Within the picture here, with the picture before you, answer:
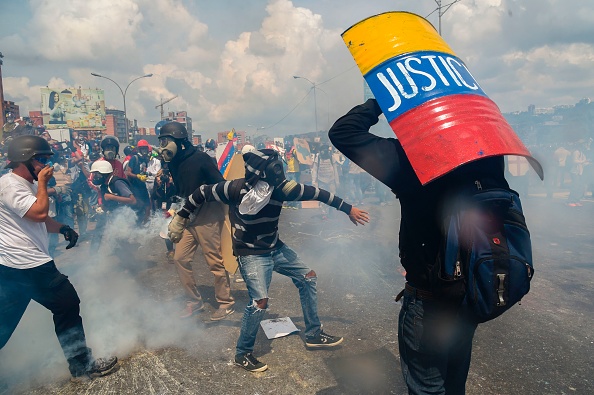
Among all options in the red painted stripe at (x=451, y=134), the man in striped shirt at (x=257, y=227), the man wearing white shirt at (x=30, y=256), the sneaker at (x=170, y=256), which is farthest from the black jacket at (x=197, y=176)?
the red painted stripe at (x=451, y=134)

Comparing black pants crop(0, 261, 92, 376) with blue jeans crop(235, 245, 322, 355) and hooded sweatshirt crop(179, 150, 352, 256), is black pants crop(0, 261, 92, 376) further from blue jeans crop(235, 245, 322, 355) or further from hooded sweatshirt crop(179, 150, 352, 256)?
blue jeans crop(235, 245, 322, 355)

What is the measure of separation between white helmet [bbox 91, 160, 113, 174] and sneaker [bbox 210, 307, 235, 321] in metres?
2.93

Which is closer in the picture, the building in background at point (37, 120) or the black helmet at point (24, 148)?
the black helmet at point (24, 148)

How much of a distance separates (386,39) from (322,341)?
115 inches

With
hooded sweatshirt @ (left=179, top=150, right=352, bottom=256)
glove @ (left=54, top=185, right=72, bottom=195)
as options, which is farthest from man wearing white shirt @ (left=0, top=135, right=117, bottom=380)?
glove @ (left=54, top=185, right=72, bottom=195)

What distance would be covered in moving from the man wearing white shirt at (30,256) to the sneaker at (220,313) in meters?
1.51

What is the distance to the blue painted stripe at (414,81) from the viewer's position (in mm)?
1659

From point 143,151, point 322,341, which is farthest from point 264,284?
point 143,151

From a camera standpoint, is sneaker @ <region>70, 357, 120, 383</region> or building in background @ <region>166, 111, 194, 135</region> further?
building in background @ <region>166, 111, 194, 135</region>

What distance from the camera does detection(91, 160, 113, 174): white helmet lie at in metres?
6.03

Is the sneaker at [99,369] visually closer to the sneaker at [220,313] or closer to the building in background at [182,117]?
the sneaker at [220,313]

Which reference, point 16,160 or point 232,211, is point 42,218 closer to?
point 16,160

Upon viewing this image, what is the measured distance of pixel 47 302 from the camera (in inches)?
123

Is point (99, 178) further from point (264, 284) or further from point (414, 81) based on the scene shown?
point (414, 81)
